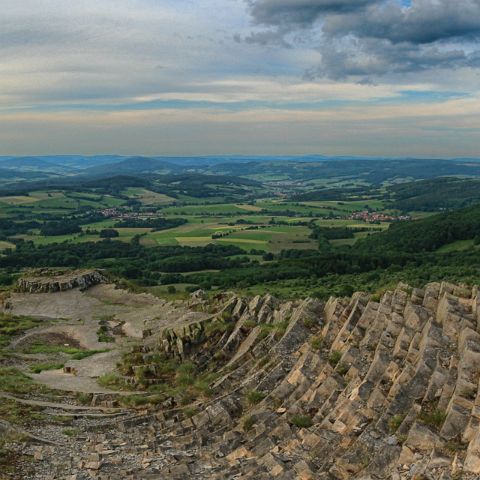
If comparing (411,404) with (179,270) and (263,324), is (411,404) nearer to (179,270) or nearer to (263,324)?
(263,324)

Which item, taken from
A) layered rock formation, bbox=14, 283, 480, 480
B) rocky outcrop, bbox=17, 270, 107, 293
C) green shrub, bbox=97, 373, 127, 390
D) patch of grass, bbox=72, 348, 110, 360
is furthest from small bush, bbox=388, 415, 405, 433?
rocky outcrop, bbox=17, 270, 107, 293

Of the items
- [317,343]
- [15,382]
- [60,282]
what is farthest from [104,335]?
[317,343]

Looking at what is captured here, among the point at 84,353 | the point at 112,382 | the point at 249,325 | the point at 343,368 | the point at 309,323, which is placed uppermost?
the point at 309,323

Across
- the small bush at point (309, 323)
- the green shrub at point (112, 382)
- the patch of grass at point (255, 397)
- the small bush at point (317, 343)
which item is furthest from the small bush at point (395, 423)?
the green shrub at point (112, 382)

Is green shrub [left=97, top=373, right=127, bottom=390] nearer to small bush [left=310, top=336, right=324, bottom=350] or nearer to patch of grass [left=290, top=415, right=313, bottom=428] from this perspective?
small bush [left=310, top=336, right=324, bottom=350]

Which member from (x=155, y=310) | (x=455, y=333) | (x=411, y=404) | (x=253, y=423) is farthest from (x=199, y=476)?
(x=155, y=310)

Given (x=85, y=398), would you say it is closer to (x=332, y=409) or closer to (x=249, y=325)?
(x=249, y=325)

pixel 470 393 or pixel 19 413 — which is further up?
pixel 470 393

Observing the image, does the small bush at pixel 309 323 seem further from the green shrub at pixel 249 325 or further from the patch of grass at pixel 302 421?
the patch of grass at pixel 302 421
